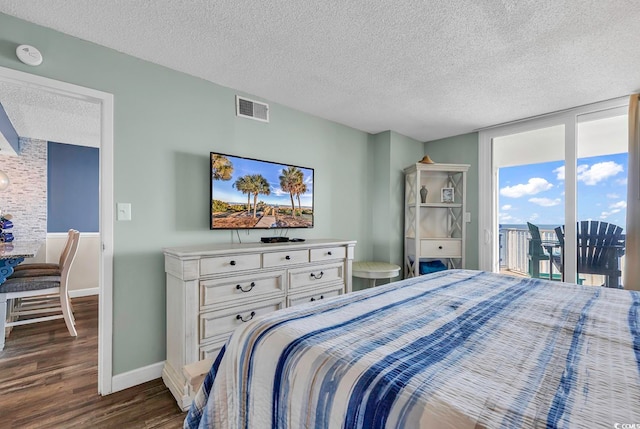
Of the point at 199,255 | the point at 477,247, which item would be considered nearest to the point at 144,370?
the point at 199,255

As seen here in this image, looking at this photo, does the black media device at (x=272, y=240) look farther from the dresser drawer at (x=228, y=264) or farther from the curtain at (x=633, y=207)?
the curtain at (x=633, y=207)

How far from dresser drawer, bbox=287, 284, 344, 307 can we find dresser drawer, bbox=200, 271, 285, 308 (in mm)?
135

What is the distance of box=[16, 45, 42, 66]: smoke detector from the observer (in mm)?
1689

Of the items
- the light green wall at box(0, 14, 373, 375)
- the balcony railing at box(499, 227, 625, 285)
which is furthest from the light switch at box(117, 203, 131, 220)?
the balcony railing at box(499, 227, 625, 285)

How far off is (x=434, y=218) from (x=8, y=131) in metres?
5.47

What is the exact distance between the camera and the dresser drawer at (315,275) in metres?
2.38

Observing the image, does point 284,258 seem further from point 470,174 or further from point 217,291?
point 470,174

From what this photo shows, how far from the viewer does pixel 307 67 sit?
7.32ft

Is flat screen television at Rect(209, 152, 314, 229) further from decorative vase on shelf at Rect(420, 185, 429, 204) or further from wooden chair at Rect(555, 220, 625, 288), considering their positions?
wooden chair at Rect(555, 220, 625, 288)

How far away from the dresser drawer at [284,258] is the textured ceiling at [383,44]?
1.48 metres

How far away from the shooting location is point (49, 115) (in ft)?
10.4

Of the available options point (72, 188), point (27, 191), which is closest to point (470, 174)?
point (72, 188)

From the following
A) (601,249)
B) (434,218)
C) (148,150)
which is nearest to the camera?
(148,150)

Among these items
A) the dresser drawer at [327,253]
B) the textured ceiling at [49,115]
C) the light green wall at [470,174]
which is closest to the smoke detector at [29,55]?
the textured ceiling at [49,115]
